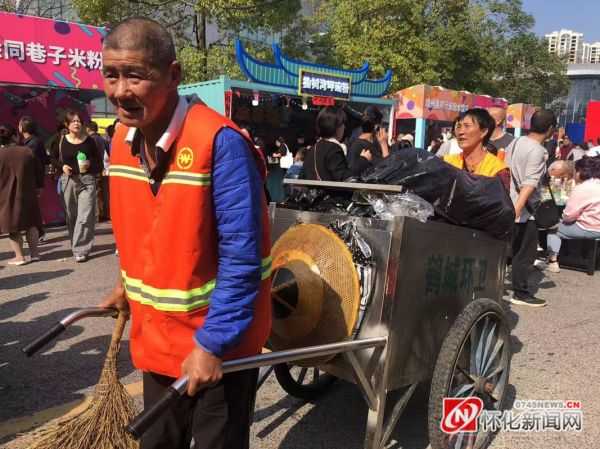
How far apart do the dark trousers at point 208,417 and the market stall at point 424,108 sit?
1402 cm

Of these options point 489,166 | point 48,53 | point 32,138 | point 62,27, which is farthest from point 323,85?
point 489,166

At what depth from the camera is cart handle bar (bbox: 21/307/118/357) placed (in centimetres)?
167

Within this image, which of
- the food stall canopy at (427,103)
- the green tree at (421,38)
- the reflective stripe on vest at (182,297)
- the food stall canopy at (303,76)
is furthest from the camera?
the green tree at (421,38)

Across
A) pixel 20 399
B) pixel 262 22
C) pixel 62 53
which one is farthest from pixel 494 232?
pixel 262 22

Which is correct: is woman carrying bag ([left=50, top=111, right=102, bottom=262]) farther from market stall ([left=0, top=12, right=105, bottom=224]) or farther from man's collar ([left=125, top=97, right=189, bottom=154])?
man's collar ([left=125, top=97, right=189, bottom=154])

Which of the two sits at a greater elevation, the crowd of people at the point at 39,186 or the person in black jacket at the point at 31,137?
the person in black jacket at the point at 31,137

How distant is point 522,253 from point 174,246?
4392 millimetres

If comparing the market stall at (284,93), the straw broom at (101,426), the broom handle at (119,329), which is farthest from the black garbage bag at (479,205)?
the market stall at (284,93)

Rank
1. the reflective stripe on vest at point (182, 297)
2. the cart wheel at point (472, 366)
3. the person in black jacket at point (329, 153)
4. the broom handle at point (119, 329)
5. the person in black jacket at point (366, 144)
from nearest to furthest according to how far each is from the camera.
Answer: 1. the reflective stripe on vest at point (182, 297)
2. the broom handle at point (119, 329)
3. the cart wheel at point (472, 366)
4. the person in black jacket at point (329, 153)
5. the person in black jacket at point (366, 144)

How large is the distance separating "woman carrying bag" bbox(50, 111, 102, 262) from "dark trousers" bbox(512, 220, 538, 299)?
4885 millimetres

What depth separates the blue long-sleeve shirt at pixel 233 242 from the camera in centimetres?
142

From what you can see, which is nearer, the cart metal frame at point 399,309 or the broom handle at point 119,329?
the broom handle at point 119,329

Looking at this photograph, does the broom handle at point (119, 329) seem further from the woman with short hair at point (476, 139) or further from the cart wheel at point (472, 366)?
the woman with short hair at point (476, 139)

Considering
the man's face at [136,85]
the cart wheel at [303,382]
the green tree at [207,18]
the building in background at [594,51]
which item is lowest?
the cart wheel at [303,382]
